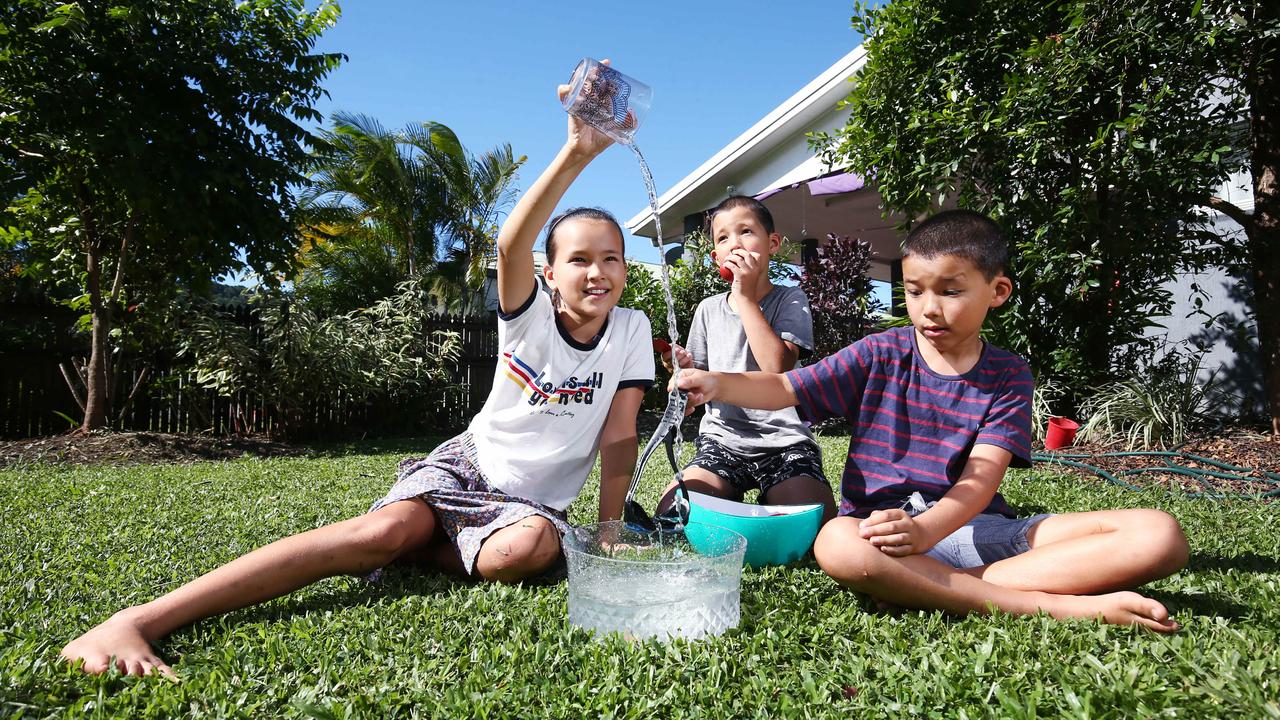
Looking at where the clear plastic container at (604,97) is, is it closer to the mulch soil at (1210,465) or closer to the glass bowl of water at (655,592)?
the glass bowl of water at (655,592)

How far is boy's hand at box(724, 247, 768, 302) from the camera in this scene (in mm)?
2865

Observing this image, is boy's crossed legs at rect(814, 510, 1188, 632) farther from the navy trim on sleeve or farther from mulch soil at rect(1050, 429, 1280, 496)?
mulch soil at rect(1050, 429, 1280, 496)

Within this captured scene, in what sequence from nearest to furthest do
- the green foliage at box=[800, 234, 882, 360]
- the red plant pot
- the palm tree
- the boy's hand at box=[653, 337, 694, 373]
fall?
the boy's hand at box=[653, 337, 694, 373] < the red plant pot < the green foliage at box=[800, 234, 882, 360] < the palm tree

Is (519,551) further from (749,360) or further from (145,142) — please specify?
(145,142)

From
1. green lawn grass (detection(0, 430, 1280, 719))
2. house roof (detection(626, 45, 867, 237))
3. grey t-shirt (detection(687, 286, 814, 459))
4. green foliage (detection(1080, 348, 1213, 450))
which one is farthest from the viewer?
house roof (detection(626, 45, 867, 237))

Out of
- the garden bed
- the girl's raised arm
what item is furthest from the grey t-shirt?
the garden bed

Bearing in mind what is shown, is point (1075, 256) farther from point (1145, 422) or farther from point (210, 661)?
point (210, 661)

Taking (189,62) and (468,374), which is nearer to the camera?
(189,62)

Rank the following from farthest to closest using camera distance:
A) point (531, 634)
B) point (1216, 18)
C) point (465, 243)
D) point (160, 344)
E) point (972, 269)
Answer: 1. point (465, 243)
2. point (160, 344)
3. point (1216, 18)
4. point (972, 269)
5. point (531, 634)

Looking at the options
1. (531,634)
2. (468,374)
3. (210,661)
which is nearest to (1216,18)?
(531,634)

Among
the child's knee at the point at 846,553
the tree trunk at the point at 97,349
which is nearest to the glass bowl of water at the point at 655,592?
the child's knee at the point at 846,553

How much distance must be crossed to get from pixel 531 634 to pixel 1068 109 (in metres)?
4.72

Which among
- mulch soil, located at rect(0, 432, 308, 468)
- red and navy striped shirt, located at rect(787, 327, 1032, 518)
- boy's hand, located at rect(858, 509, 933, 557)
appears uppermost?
red and navy striped shirt, located at rect(787, 327, 1032, 518)

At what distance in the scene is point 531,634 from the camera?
1883 millimetres
